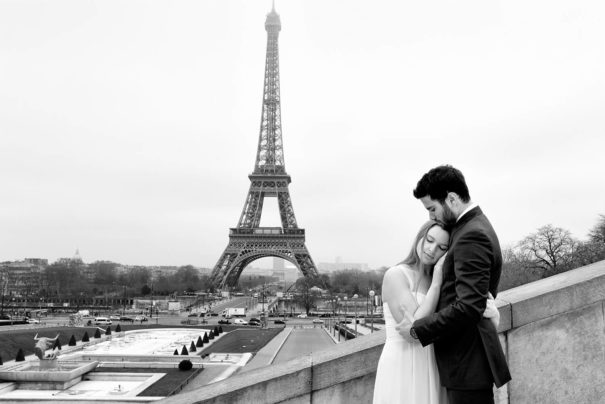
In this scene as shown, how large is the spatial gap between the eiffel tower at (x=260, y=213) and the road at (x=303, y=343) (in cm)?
2495

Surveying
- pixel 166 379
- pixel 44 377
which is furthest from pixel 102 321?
pixel 166 379

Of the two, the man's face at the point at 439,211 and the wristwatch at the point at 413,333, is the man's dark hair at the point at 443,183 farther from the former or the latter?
the wristwatch at the point at 413,333

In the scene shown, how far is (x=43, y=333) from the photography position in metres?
37.9

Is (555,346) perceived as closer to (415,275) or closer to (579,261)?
(415,275)

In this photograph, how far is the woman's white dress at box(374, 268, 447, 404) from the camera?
294 centimetres

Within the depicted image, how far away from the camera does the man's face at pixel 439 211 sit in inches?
117

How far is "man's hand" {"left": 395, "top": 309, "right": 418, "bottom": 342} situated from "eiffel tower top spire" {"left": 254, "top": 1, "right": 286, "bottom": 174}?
70.5m

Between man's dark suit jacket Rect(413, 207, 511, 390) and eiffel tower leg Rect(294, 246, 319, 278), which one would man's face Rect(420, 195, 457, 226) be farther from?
eiffel tower leg Rect(294, 246, 319, 278)

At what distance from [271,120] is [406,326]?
76.2 m

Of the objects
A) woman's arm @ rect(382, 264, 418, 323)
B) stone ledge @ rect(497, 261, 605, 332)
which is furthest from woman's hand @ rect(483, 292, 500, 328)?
stone ledge @ rect(497, 261, 605, 332)

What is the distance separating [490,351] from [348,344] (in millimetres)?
1801

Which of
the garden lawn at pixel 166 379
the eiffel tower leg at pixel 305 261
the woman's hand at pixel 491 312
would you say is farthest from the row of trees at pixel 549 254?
the woman's hand at pixel 491 312

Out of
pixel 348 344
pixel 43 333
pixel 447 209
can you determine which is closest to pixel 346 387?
pixel 348 344

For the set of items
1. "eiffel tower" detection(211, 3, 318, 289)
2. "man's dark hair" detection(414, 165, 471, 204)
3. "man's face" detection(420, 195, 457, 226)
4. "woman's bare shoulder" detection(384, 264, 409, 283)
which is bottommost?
"woman's bare shoulder" detection(384, 264, 409, 283)
